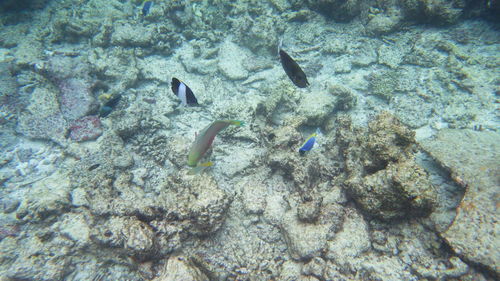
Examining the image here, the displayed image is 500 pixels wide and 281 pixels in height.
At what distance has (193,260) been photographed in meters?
2.98

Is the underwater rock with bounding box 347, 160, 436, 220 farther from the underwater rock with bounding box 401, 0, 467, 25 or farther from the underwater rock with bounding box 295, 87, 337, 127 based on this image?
the underwater rock with bounding box 401, 0, 467, 25

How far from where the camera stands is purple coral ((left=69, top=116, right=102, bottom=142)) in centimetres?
518

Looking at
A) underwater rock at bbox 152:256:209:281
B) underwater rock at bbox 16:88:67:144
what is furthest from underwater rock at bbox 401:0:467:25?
underwater rock at bbox 16:88:67:144

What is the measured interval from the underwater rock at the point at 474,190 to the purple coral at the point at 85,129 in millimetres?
6406

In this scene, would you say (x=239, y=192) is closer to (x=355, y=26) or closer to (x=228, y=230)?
(x=228, y=230)

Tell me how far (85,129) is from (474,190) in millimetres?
6985

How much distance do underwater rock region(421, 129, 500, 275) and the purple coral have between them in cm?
641

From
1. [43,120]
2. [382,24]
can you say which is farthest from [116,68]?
[382,24]

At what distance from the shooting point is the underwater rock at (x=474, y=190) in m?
2.43

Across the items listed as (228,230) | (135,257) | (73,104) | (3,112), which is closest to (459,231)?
(228,230)

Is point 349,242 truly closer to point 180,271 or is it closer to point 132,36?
point 180,271

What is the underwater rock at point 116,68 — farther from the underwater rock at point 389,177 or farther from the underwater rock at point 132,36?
the underwater rock at point 389,177

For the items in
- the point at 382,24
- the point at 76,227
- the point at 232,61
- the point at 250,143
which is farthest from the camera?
the point at 232,61

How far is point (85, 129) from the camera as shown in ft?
17.3
